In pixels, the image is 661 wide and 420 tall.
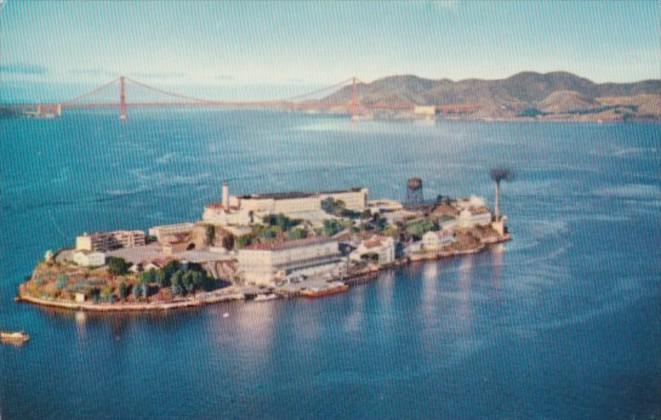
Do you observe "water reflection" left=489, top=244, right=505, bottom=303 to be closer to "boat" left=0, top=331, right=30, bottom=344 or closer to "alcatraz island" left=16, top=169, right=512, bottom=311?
"alcatraz island" left=16, top=169, right=512, bottom=311

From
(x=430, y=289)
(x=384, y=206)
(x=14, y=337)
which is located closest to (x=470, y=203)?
(x=384, y=206)

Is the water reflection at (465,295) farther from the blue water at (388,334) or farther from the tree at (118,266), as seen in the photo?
the tree at (118,266)

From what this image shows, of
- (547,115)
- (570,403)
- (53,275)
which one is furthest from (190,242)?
(547,115)

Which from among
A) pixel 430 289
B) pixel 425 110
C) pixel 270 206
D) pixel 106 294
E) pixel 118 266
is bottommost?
pixel 430 289

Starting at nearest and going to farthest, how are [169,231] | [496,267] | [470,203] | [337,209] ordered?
[496,267] < [169,231] < [337,209] < [470,203]

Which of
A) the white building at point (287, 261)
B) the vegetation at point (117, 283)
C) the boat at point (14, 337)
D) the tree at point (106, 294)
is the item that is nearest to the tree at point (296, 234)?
the white building at point (287, 261)

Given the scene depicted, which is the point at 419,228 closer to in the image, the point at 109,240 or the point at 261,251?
the point at 261,251
